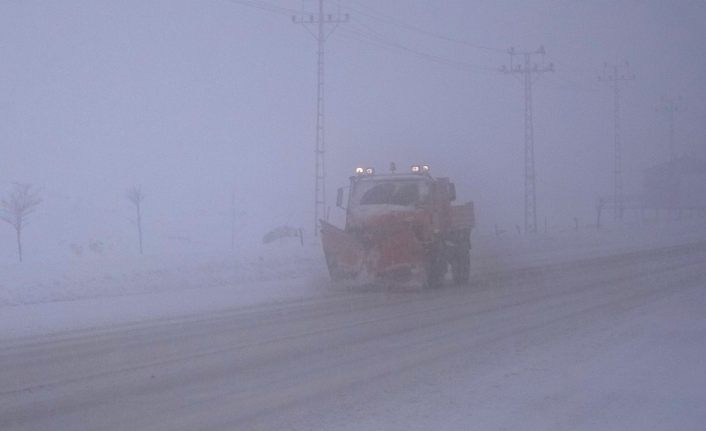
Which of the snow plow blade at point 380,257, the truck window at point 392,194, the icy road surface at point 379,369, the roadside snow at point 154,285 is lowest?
the icy road surface at point 379,369

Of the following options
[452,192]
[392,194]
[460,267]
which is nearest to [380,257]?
[392,194]

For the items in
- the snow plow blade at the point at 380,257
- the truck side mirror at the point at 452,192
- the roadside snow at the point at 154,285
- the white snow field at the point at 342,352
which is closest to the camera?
the white snow field at the point at 342,352

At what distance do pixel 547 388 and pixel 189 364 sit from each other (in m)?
4.81

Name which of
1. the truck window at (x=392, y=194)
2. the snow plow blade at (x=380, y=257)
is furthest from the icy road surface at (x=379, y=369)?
the truck window at (x=392, y=194)

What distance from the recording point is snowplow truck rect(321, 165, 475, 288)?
84.7ft

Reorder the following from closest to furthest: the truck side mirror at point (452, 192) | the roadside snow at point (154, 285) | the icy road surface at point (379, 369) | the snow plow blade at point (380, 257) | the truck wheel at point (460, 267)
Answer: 1. the icy road surface at point (379, 369)
2. the roadside snow at point (154, 285)
3. the snow plow blade at point (380, 257)
4. the truck side mirror at point (452, 192)
5. the truck wheel at point (460, 267)

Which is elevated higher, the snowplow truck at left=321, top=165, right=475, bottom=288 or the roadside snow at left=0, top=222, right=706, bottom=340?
the snowplow truck at left=321, top=165, right=475, bottom=288

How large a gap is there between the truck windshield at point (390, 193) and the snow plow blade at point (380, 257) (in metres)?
1.43

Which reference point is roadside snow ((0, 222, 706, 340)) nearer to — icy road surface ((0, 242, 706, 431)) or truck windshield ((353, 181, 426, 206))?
icy road surface ((0, 242, 706, 431))

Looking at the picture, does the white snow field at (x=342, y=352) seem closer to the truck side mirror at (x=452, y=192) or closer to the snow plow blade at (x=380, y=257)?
the snow plow blade at (x=380, y=257)

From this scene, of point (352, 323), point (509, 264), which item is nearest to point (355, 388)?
point (352, 323)

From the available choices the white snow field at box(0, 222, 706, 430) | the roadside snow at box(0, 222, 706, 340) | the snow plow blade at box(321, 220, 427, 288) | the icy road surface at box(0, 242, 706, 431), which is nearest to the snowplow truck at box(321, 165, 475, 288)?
the snow plow blade at box(321, 220, 427, 288)

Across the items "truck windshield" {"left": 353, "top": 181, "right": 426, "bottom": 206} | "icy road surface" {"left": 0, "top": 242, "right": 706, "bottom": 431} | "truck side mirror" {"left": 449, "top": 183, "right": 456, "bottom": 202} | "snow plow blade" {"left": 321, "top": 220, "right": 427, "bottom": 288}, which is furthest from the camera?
"truck side mirror" {"left": 449, "top": 183, "right": 456, "bottom": 202}

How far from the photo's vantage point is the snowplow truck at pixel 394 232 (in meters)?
25.8
